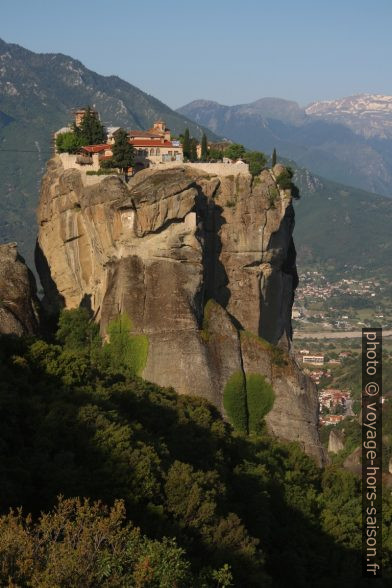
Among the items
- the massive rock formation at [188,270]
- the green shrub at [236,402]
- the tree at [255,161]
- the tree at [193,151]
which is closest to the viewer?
the massive rock formation at [188,270]

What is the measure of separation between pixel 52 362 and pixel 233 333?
1183cm

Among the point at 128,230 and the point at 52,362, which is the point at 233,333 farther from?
the point at 52,362

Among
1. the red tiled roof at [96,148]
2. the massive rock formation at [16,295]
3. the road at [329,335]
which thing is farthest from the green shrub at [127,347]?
the road at [329,335]

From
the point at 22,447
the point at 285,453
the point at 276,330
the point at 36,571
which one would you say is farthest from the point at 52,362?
the point at 276,330

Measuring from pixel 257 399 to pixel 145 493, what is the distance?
1783 centimetres

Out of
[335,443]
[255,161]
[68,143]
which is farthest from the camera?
[335,443]

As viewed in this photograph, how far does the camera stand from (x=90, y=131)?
170ft

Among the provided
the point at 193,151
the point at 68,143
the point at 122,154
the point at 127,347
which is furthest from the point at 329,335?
the point at 127,347

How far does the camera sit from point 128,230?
40938mm

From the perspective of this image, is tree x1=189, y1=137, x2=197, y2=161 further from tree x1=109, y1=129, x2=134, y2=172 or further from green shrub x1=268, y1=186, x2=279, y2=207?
green shrub x1=268, y1=186, x2=279, y2=207

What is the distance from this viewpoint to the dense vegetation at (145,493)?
17.6 metres

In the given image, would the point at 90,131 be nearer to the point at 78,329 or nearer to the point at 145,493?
the point at 78,329

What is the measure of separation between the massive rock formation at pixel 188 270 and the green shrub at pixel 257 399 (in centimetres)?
25

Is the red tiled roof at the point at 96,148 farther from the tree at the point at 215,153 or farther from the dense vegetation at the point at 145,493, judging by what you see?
the dense vegetation at the point at 145,493
